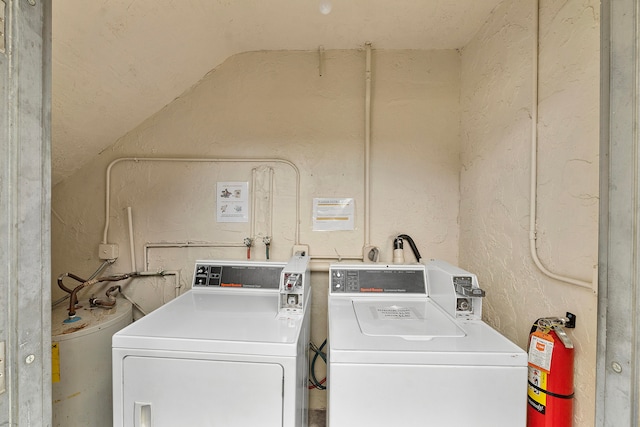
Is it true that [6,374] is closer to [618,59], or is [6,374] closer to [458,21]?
[618,59]

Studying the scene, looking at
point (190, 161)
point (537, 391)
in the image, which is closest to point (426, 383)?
point (537, 391)

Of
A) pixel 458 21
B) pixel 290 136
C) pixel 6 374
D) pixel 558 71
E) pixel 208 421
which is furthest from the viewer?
pixel 290 136

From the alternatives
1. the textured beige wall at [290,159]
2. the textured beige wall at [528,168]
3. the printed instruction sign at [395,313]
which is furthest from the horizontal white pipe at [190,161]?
the textured beige wall at [528,168]

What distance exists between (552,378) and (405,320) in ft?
1.67

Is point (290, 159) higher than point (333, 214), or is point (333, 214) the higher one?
point (290, 159)

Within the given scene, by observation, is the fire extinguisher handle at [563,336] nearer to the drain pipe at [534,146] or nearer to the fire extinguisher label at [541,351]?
the fire extinguisher label at [541,351]

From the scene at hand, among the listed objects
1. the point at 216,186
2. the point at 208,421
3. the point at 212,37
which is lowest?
the point at 208,421

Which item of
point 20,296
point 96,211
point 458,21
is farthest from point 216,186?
point 458,21

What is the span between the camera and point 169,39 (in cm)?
146

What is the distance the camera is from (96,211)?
Result: 73.2 inches

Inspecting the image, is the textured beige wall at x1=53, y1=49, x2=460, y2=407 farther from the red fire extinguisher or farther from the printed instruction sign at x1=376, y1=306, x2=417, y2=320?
the red fire extinguisher

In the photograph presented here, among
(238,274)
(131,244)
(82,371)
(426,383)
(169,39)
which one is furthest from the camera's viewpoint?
(131,244)

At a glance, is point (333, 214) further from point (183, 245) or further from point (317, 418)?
point (317, 418)

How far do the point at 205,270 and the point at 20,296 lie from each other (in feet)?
4.02
